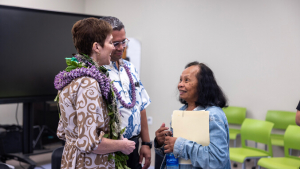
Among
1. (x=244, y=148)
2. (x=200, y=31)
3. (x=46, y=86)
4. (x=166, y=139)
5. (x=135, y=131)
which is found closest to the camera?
(x=166, y=139)

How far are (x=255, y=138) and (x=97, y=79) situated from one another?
2.75m

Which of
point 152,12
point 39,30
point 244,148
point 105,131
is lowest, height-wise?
point 244,148

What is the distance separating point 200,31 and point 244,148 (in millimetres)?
2126

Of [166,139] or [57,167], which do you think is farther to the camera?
[57,167]

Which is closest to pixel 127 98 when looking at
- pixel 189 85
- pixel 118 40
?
pixel 118 40

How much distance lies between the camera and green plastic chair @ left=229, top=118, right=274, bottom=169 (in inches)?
124

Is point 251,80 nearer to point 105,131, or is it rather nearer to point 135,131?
point 135,131

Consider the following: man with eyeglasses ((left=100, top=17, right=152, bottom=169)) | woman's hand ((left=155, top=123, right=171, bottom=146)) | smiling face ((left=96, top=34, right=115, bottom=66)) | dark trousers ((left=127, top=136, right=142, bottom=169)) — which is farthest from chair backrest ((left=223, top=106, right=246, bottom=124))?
smiling face ((left=96, top=34, right=115, bottom=66))

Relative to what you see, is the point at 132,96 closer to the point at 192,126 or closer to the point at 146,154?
the point at 146,154

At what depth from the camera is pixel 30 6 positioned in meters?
4.79

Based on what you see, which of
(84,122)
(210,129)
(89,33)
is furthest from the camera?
(210,129)

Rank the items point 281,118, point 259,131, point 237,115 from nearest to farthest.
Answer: point 259,131 → point 281,118 → point 237,115

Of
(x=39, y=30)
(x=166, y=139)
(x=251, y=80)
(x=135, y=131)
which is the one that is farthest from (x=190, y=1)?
(x=166, y=139)

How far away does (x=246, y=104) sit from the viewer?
4.35m
